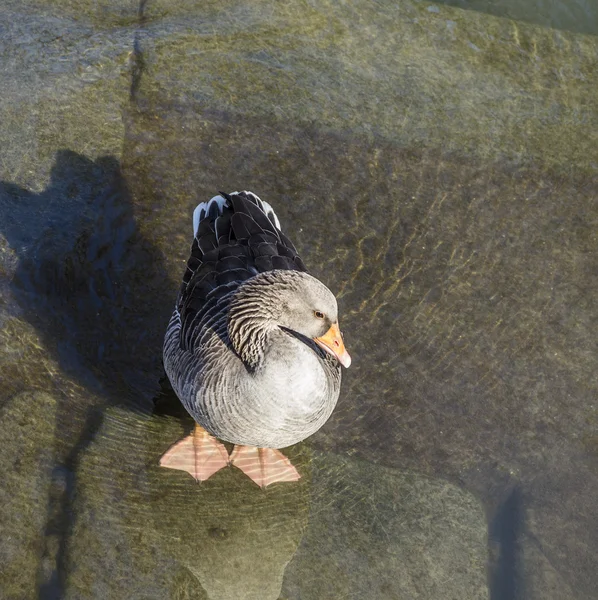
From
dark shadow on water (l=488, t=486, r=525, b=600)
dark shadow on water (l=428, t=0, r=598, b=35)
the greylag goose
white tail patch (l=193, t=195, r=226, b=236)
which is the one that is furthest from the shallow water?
dark shadow on water (l=428, t=0, r=598, b=35)

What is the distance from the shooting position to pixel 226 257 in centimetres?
502

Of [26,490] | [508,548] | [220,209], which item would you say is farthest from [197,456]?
[508,548]

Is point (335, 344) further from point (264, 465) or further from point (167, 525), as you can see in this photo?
point (167, 525)

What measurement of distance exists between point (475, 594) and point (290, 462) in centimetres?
139

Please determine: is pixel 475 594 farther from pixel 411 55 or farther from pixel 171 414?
pixel 411 55

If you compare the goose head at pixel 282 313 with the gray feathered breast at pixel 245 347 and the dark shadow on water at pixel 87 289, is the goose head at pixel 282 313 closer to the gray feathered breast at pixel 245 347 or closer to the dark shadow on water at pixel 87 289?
the gray feathered breast at pixel 245 347

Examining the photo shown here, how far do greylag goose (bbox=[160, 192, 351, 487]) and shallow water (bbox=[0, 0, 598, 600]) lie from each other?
0.76 ft

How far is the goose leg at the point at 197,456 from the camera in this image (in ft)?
16.2

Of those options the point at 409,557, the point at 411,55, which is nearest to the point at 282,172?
the point at 411,55

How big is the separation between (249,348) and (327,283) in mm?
1585

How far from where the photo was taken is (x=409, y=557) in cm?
475

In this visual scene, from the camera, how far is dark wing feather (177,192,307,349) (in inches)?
193

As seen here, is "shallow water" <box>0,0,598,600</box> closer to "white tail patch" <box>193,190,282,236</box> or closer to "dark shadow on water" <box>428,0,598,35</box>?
"white tail patch" <box>193,190,282,236</box>

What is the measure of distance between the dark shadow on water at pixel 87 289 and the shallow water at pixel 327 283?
0.05ft
